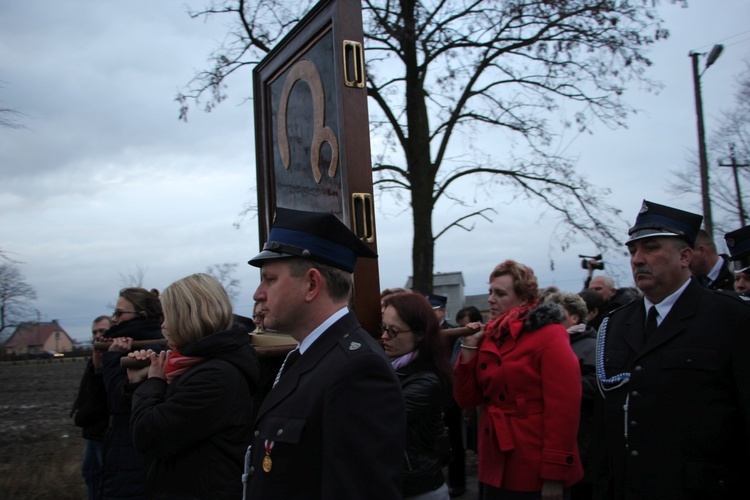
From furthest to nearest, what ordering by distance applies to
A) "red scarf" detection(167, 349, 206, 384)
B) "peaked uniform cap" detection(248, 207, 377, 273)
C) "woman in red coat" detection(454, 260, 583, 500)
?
"woman in red coat" detection(454, 260, 583, 500), "red scarf" detection(167, 349, 206, 384), "peaked uniform cap" detection(248, 207, 377, 273)

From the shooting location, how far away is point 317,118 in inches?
134

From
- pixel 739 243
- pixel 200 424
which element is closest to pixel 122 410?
pixel 200 424

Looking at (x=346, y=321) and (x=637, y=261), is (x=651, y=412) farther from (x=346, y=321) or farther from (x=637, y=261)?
(x=346, y=321)

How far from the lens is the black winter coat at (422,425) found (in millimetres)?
3271

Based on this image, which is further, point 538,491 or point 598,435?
point 538,491

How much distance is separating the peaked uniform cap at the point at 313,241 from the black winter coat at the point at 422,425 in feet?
4.73

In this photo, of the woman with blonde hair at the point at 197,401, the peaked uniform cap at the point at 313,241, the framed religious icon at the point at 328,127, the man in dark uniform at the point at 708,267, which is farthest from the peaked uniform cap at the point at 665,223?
the man in dark uniform at the point at 708,267

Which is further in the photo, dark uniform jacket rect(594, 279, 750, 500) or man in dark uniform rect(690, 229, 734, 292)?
man in dark uniform rect(690, 229, 734, 292)

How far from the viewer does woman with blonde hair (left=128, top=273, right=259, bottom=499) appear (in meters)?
2.65

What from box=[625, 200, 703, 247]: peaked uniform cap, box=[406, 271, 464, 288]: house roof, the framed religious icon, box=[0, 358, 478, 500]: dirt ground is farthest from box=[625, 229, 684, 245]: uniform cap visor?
box=[406, 271, 464, 288]: house roof

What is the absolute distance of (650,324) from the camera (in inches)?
107

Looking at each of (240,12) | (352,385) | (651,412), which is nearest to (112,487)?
(352,385)

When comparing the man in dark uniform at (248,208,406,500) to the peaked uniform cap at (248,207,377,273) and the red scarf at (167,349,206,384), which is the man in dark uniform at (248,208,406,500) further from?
the red scarf at (167,349,206,384)

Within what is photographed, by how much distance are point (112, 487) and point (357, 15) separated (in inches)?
113
